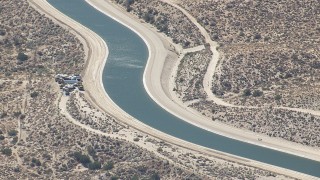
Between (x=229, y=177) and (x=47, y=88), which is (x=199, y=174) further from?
(x=47, y=88)

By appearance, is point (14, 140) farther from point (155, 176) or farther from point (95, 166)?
Answer: point (155, 176)

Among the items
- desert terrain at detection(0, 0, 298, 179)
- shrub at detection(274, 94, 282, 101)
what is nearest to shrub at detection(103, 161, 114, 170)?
desert terrain at detection(0, 0, 298, 179)

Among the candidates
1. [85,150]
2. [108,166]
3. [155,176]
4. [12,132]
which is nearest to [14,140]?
[12,132]

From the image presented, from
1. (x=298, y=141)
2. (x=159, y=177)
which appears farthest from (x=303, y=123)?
(x=159, y=177)

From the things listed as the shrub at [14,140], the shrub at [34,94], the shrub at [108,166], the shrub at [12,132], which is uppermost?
the shrub at [34,94]

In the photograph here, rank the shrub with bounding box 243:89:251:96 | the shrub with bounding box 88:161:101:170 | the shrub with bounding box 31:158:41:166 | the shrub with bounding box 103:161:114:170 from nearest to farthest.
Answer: the shrub with bounding box 103:161:114:170 < the shrub with bounding box 88:161:101:170 < the shrub with bounding box 31:158:41:166 < the shrub with bounding box 243:89:251:96

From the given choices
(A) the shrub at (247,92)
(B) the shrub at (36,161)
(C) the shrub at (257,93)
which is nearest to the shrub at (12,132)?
(B) the shrub at (36,161)

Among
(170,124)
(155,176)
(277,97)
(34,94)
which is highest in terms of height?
(277,97)

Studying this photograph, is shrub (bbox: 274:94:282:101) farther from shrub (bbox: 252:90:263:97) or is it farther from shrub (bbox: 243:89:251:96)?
shrub (bbox: 243:89:251:96)

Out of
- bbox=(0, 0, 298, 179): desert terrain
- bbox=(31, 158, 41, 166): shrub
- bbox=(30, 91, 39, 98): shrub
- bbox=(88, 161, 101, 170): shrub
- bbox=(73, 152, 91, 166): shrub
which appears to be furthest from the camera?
bbox=(30, 91, 39, 98): shrub

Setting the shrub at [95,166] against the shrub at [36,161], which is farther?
the shrub at [36,161]

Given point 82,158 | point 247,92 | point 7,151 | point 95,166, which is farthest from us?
point 247,92

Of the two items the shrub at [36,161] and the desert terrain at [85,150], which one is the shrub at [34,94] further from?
the shrub at [36,161]
